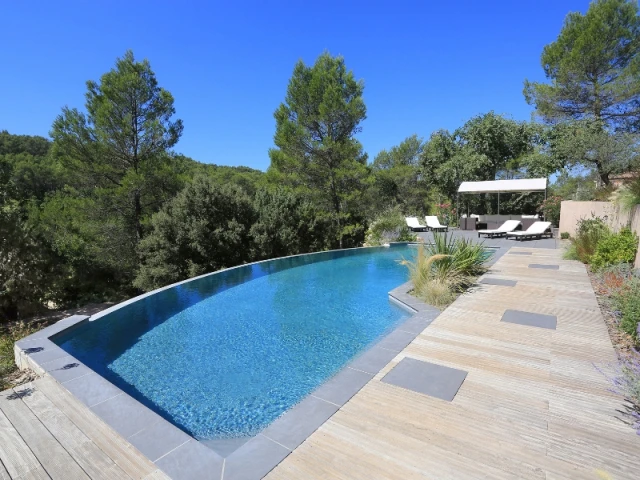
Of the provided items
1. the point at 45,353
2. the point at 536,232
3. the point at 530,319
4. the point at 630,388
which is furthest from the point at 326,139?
the point at 630,388

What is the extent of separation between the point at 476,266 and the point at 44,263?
11.3m

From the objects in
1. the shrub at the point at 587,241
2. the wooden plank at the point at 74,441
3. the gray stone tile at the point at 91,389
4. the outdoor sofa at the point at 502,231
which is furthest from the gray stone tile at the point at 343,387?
the outdoor sofa at the point at 502,231

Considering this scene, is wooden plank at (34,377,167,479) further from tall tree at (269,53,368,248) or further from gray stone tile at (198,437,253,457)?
tall tree at (269,53,368,248)

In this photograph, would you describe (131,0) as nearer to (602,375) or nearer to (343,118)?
(343,118)

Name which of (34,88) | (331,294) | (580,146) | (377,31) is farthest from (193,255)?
(580,146)

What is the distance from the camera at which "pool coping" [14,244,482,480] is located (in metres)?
1.93

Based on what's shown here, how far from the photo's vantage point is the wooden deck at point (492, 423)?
1.81 meters

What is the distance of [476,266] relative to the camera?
6875 mm

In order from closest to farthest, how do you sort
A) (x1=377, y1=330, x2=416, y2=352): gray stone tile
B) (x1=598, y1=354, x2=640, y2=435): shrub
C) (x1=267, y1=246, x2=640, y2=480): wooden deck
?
1. (x1=267, y1=246, x2=640, y2=480): wooden deck
2. (x1=598, y1=354, x2=640, y2=435): shrub
3. (x1=377, y1=330, x2=416, y2=352): gray stone tile

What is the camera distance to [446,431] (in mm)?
2109

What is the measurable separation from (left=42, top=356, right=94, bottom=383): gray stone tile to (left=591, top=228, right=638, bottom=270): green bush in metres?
9.01

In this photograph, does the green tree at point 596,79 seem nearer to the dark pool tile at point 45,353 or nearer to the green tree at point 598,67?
the green tree at point 598,67

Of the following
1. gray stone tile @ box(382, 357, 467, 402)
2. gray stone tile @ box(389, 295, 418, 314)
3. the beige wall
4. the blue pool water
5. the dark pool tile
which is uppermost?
the beige wall

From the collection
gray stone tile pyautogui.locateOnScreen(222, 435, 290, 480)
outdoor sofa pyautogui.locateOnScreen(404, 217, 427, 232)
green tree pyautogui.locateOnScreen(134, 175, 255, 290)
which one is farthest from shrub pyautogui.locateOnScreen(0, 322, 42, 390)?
outdoor sofa pyautogui.locateOnScreen(404, 217, 427, 232)
